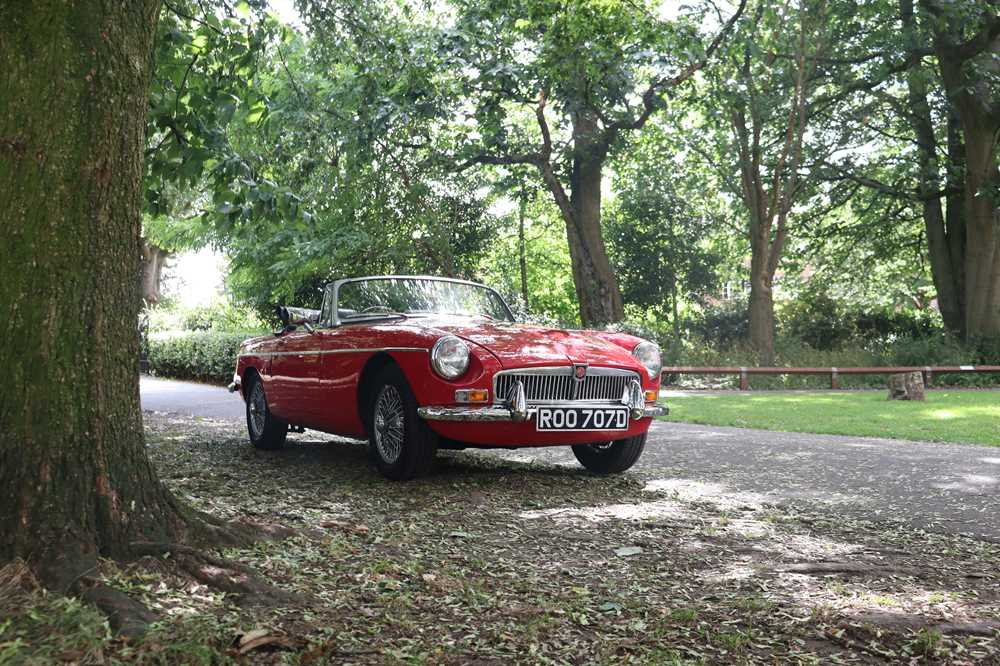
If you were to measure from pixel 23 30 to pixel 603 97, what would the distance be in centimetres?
1741

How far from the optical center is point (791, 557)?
4559 mm

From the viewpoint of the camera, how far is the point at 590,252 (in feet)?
78.6

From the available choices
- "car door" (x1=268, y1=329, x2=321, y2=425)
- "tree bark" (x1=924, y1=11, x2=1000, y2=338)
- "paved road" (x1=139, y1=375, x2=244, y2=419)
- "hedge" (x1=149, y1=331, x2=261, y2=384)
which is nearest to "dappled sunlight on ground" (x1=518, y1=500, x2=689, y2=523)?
"car door" (x1=268, y1=329, x2=321, y2=425)

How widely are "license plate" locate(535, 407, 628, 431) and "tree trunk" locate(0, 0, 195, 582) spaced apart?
2781 mm

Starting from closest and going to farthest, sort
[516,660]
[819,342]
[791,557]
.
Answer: [516,660] < [791,557] < [819,342]

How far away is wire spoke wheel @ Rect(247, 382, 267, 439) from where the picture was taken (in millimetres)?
8809

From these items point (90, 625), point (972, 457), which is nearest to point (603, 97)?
point (972, 457)

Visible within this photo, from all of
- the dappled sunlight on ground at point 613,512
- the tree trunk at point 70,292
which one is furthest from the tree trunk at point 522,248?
the tree trunk at point 70,292

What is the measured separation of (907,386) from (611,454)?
1049cm

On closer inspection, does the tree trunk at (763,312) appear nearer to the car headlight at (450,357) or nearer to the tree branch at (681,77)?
the tree branch at (681,77)

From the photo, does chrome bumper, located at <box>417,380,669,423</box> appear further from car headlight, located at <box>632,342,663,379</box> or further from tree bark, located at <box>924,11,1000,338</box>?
tree bark, located at <box>924,11,1000,338</box>

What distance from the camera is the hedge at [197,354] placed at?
21.5 meters

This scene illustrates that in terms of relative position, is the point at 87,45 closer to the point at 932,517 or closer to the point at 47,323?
the point at 47,323

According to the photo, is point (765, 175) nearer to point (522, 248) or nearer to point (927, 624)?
point (522, 248)
